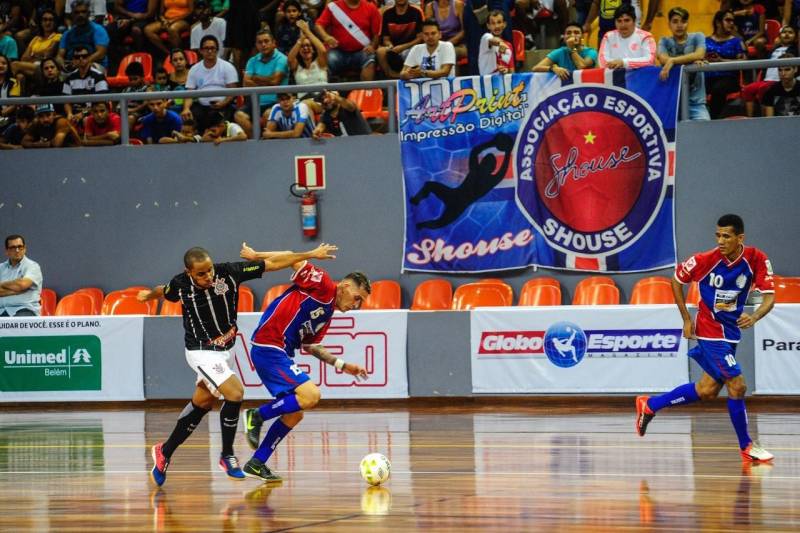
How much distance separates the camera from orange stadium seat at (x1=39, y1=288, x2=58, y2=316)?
19266 mm

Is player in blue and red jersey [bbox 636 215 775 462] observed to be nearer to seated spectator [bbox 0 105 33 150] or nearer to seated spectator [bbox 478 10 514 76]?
seated spectator [bbox 478 10 514 76]

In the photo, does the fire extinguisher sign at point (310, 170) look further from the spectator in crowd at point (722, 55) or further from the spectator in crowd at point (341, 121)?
the spectator in crowd at point (722, 55)

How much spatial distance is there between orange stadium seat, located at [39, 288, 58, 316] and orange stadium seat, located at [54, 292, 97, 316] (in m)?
0.15

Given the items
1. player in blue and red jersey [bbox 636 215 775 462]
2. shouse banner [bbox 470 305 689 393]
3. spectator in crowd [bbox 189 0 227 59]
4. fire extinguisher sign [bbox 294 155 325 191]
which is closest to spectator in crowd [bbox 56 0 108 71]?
spectator in crowd [bbox 189 0 227 59]

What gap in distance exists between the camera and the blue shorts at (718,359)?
428 inches

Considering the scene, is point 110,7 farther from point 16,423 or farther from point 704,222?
point 704,222

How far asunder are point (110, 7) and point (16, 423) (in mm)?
8289

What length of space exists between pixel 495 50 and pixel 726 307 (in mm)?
7253

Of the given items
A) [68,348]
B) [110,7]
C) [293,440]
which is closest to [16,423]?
[68,348]

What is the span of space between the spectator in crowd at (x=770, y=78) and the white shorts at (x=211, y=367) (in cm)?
935

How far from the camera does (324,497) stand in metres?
9.45

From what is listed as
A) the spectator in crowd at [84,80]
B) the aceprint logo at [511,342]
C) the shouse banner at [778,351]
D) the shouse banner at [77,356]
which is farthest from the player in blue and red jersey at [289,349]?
the spectator in crowd at [84,80]

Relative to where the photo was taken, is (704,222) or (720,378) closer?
(720,378)


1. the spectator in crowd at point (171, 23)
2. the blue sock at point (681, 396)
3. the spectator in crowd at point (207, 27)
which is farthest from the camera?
the spectator in crowd at point (171, 23)
